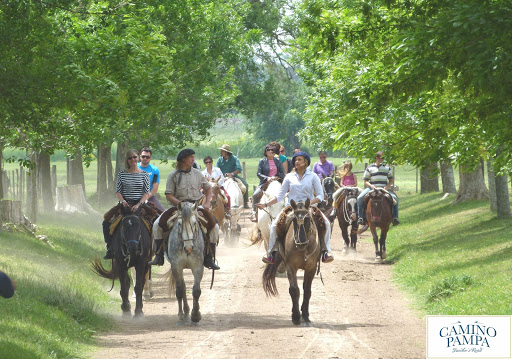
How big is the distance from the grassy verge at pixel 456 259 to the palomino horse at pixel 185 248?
3.65 m

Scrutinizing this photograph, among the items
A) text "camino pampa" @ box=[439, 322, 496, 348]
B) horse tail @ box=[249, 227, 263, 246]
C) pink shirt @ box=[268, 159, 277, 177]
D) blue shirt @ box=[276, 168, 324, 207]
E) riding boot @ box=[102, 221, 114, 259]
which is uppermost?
pink shirt @ box=[268, 159, 277, 177]

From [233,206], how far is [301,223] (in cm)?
1134

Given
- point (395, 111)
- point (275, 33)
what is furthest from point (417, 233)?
point (275, 33)

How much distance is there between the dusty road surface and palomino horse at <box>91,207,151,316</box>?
498mm

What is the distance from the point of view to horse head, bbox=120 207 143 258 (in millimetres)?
14156

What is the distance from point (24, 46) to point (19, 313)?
19.9ft

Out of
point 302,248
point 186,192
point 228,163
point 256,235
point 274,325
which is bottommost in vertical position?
point 274,325

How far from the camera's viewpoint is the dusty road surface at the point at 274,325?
36.1ft

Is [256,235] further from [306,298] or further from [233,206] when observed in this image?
[306,298]

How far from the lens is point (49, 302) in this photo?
13.2 meters

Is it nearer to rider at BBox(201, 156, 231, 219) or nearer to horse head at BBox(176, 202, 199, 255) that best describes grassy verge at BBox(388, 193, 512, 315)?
→ horse head at BBox(176, 202, 199, 255)

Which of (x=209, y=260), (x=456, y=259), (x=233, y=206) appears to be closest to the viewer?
(x=209, y=260)

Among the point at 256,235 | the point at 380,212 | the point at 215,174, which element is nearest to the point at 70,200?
the point at 215,174

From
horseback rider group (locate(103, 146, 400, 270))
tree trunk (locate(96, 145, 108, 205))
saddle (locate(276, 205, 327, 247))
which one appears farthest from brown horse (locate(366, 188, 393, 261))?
tree trunk (locate(96, 145, 108, 205))
